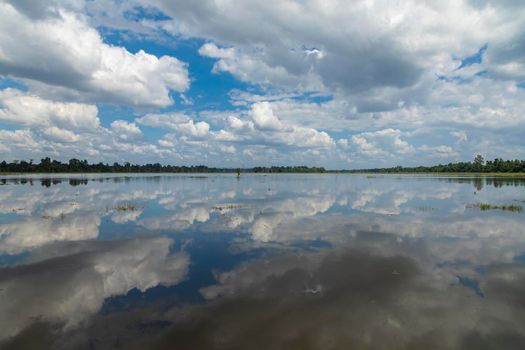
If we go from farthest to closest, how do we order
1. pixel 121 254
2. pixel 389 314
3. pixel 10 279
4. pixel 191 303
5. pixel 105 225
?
pixel 105 225 → pixel 121 254 → pixel 10 279 → pixel 191 303 → pixel 389 314

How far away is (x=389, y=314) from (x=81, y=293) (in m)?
11.6

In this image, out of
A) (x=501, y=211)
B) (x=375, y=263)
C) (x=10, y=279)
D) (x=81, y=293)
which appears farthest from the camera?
(x=501, y=211)

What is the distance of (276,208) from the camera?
115ft

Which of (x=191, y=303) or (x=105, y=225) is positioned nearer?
(x=191, y=303)

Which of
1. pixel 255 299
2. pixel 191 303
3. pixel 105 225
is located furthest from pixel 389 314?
pixel 105 225

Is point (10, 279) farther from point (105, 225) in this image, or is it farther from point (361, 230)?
point (361, 230)

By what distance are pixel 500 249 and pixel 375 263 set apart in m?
8.96

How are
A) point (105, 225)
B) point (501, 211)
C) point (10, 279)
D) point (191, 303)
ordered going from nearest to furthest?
point (191, 303), point (10, 279), point (105, 225), point (501, 211)

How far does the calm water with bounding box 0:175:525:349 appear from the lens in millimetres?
8727

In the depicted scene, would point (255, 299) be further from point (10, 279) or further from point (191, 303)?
point (10, 279)

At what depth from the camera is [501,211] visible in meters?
32.1

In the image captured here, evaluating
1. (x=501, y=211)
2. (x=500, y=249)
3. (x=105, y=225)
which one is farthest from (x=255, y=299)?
(x=501, y=211)

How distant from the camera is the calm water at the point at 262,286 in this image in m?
8.73

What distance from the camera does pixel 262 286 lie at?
1245 cm
